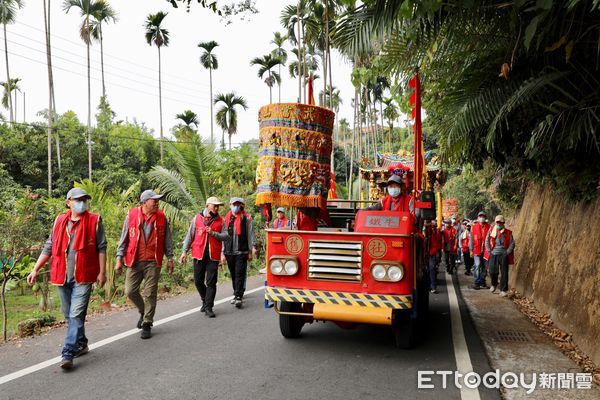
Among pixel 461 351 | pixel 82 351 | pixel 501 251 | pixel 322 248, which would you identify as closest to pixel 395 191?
pixel 322 248

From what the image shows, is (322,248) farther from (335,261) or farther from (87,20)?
(87,20)

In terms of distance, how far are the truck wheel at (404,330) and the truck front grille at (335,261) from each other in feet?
2.41

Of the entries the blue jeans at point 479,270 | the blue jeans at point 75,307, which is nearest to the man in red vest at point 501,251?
the blue jeans at point 479,270

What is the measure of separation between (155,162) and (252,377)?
33.4 metres

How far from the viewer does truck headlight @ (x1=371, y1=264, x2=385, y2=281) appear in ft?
17.6

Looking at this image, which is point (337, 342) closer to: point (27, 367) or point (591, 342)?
point (591, 342)

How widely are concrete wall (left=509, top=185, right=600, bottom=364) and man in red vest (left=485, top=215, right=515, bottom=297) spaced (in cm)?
47

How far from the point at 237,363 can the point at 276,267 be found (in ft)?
4.04

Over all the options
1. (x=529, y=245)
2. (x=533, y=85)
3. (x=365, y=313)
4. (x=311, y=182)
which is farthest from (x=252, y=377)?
(x=529, y=245)

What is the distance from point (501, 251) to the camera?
1051cm

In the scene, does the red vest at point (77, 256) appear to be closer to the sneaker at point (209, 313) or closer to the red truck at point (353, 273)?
the red truck at point (353, 273)

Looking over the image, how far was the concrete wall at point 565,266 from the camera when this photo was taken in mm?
6032

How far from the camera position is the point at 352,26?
5.57 meters

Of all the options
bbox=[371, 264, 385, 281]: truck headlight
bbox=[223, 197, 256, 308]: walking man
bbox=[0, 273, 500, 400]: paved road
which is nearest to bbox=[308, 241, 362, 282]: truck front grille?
bbox=[371, 264, 385, 281]: truck headlight
